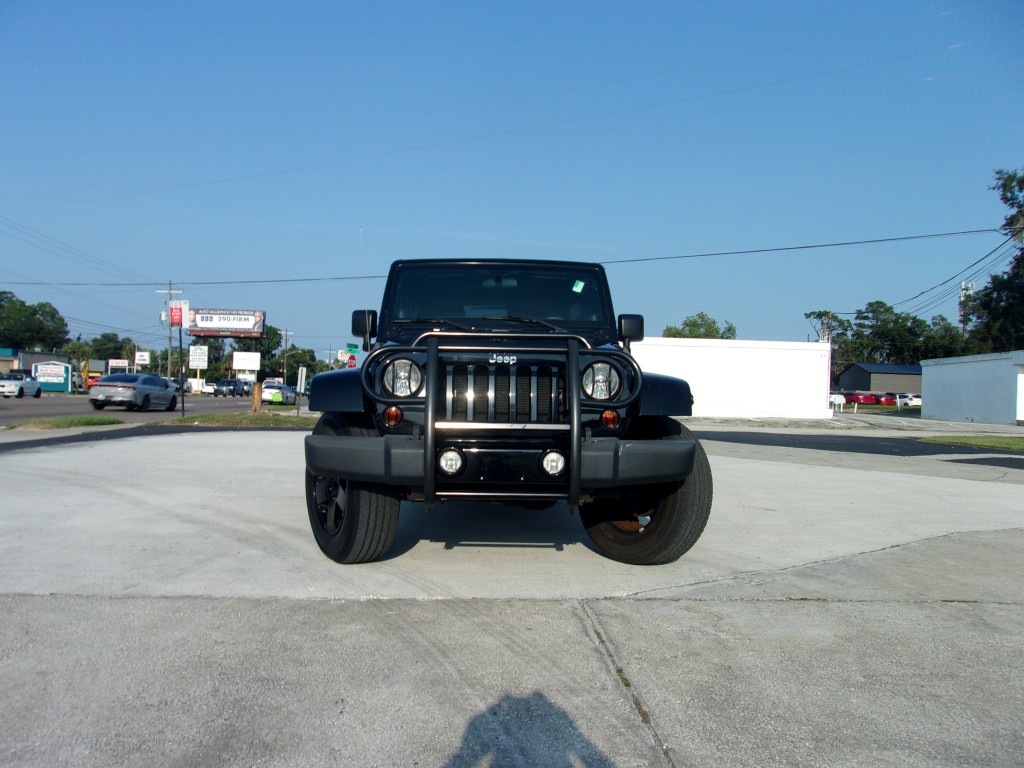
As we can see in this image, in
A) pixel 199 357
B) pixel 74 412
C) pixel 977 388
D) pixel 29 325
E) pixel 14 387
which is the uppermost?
pixel 29 325

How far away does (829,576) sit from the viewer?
4.96 meters

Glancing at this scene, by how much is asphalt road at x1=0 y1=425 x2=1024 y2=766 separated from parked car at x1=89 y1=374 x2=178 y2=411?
2180 centimetres

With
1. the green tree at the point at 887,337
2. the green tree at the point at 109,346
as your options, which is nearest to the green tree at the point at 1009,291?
the green tree at the point at 887,337

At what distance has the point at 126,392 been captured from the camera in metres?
26.6

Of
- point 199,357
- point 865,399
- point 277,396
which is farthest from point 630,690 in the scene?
point 865,399

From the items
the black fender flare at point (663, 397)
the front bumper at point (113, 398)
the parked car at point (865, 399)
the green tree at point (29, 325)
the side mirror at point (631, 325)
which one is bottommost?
the parked car at point (865, 399)

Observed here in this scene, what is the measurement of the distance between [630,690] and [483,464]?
4.39 feet

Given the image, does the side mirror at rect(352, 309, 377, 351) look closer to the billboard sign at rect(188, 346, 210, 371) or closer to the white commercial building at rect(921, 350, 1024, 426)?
the billboard sign at rect(188, 346, 210, 371)

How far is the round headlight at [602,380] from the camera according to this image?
436 centimetres

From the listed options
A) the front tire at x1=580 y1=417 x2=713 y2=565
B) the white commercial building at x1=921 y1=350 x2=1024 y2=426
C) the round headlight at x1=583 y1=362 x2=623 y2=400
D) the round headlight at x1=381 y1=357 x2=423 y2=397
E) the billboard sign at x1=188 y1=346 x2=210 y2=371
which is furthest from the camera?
the white commercial building at x1=921 y1=350 x2=1024 y2=426

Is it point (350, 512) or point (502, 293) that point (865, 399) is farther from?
point (350, 512)

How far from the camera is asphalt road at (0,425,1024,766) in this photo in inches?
105

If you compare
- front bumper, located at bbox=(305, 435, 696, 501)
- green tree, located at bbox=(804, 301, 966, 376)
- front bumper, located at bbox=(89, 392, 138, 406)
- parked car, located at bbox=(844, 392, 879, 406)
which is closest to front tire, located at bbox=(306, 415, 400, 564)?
front bumper, located at bbox=(305, 435, 696, 501)

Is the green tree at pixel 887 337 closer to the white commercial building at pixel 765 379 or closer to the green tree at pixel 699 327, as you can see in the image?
the green tree at pixel 699 327
